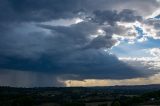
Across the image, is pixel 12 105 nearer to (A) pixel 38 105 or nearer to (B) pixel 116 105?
(A) pixel 38 105

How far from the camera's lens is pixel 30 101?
154 metres

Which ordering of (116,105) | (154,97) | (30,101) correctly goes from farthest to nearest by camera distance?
(154,97)
(30,101)
(116,105)

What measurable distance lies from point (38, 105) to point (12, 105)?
2216 cm

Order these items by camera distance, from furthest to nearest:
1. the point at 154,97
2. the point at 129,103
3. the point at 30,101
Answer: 1. the point at 154,97
2. the point at 129,103
3. the point at 30,101

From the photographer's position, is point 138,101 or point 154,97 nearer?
point 138,101

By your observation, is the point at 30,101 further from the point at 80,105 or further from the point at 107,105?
the point at 107,105

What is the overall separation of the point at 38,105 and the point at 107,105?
37.8 metres

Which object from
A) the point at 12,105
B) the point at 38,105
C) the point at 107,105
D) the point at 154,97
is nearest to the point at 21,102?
the point at 12,105

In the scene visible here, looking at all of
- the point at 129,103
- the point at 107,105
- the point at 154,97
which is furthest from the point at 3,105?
the point at 154,97

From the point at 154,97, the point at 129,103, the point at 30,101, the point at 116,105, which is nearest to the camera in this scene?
the point at 116,105

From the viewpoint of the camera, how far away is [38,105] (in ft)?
553

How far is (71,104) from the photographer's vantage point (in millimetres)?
155875

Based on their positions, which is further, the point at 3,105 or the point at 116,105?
the point at 3,105

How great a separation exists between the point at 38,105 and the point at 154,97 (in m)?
74.5
